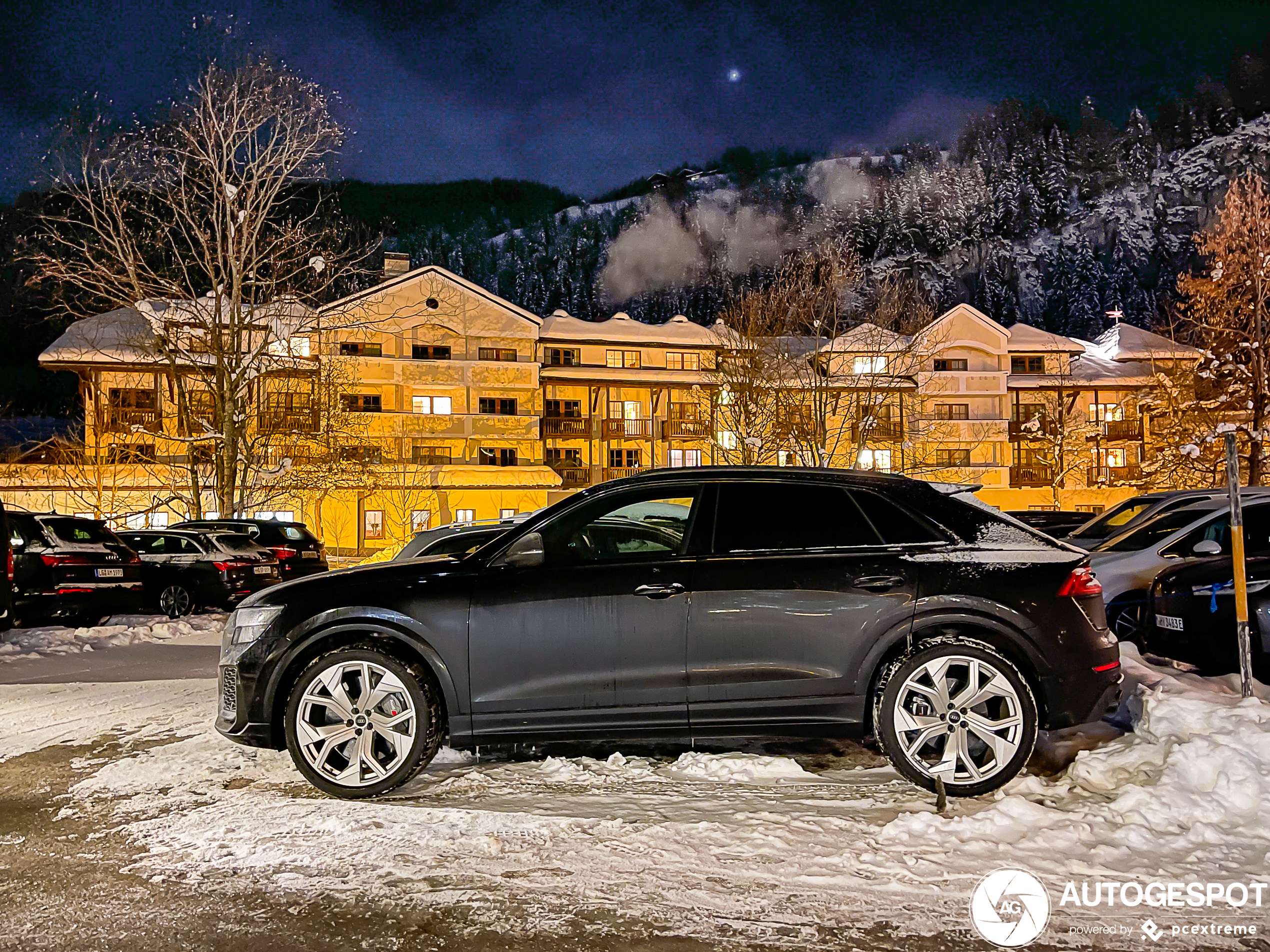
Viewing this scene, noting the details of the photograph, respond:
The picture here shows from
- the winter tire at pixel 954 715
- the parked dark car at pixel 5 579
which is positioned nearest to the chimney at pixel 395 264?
the parked dark car at pixel 5 579

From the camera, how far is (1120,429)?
2309 inches

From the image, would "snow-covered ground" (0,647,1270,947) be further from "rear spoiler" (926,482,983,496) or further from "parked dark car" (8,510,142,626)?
"parked dark car" (8,510,142,626)

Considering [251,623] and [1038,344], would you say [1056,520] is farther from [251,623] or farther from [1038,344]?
[1038,344]

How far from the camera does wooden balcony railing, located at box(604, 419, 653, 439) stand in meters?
55.5

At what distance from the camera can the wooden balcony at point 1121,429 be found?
189 ft

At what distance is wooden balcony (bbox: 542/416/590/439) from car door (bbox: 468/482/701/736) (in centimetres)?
4893

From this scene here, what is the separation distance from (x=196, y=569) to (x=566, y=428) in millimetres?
37713

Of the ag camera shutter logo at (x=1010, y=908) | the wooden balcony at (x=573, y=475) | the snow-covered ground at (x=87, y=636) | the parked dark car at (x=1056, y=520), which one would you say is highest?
the wooden balcony at (x=573, y=475)

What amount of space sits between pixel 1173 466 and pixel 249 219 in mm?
31619

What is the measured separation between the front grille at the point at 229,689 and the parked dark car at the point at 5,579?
232 inches

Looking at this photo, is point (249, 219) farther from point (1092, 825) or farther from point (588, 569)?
point (1092, 825)

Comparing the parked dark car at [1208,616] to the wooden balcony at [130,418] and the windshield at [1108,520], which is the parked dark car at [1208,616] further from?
the wooden balcony at [130,418]

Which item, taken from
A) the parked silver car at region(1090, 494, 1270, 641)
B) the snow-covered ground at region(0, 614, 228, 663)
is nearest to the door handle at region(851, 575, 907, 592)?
the parked silver car at region(1090, 494, 1270, 641)

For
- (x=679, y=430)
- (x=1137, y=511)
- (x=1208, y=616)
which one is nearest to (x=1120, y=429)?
(x=679, y=430)
